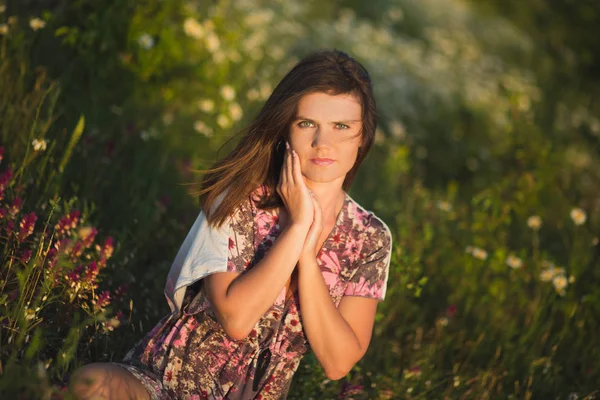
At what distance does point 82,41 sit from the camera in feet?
14.4

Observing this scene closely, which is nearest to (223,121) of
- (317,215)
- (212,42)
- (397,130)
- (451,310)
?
(212,42)

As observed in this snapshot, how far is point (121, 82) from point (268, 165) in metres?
2.38

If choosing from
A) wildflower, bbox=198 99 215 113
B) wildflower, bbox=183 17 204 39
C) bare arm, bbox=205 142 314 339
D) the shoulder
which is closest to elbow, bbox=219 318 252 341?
bare arm, bbox=205 142 314 339

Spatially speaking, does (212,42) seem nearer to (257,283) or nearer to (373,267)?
(373,267)

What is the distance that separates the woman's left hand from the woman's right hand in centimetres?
3

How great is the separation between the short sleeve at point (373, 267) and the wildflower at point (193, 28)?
2.65 metres

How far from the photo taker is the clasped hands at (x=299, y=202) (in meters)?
2.48

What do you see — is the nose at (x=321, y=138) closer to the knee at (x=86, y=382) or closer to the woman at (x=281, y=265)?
the woman at (x=281, y=265)

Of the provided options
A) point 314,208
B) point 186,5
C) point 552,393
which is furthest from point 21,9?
point 552,393

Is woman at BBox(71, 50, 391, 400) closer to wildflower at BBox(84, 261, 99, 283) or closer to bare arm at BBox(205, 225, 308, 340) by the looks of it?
bare arm at BBox(205, 225, 308, 340)

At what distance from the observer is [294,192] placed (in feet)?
8.36

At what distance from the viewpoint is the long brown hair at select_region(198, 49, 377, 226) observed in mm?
2602

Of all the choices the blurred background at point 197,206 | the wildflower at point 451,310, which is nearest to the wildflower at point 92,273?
the blurred background at point 197,206

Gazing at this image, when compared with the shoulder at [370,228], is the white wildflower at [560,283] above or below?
below
